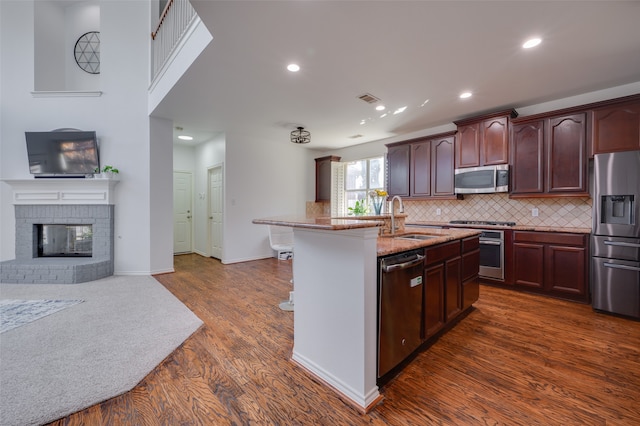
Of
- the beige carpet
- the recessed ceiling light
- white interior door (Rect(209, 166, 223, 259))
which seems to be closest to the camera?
the beige carpet

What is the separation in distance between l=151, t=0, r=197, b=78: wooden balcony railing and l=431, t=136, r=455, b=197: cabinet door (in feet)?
12.7

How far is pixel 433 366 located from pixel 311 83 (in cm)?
305

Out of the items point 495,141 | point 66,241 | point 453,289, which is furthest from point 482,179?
point 66,241

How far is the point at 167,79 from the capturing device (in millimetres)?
3582

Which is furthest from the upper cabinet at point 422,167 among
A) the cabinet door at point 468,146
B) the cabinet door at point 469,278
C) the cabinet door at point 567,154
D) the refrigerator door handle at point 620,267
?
the refrigerator door handle at point 620,267

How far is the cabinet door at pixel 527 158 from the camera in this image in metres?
3.57

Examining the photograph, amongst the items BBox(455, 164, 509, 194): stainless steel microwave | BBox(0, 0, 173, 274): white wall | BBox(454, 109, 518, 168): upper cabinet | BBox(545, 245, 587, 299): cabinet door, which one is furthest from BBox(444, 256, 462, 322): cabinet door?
BBox(0, 0, 173, 274): white wall

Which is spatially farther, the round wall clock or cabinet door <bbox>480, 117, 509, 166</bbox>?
the round wall clock

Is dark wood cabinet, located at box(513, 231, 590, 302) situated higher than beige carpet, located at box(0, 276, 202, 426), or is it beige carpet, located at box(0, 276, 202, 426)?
dark wood cabinet, located at box(513, 231, 590, 302)

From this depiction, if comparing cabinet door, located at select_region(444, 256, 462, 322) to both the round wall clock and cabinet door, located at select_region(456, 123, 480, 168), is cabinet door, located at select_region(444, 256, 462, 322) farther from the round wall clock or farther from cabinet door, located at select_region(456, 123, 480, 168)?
the round wall clock

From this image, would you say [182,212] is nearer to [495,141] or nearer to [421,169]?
[421,169]

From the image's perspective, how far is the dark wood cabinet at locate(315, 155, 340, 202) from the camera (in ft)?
21.3

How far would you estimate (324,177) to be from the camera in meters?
6.61

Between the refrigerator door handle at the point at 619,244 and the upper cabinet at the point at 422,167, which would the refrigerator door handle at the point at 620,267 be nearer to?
the refrigerator door handle at the point at 619,244
